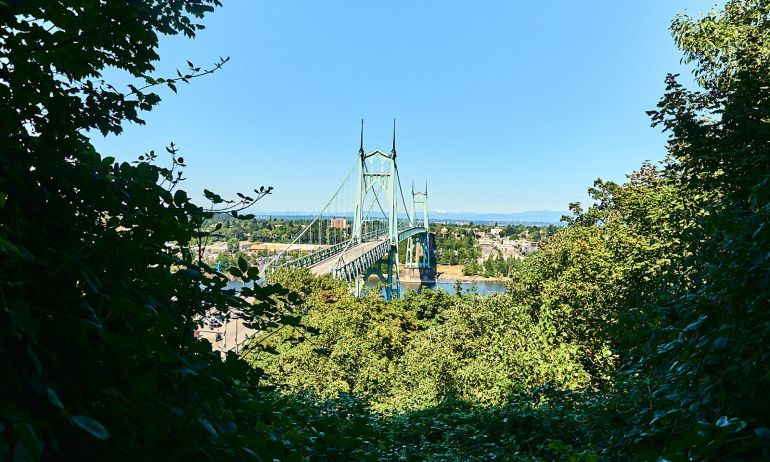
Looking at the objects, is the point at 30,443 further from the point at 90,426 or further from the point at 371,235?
the point at 371,235

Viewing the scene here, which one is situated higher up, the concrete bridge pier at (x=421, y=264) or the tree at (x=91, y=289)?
the tree at (x=91, y=289)

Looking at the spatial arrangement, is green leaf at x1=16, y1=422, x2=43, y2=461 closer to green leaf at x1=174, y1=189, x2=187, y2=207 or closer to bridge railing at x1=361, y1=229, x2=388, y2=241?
green leaf at x1=174, y1=189, x2=187, y2=207

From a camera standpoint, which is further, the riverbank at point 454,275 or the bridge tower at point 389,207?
the riverbank at point 454,275

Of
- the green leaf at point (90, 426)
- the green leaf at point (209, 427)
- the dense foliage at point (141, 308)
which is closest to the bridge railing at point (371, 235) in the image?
the dense foliage at point (141, 308)

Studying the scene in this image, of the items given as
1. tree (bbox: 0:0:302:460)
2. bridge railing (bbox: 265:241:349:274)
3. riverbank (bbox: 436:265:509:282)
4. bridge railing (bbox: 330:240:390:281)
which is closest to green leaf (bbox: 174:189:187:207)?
tree (bbox: 0:0:302:460)

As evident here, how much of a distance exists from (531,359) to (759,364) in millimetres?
5951

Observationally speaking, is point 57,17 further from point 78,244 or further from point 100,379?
point 100,379

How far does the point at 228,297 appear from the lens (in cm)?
96

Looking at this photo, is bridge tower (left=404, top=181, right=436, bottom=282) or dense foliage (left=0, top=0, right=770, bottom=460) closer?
dense foliage (left=0, top=0, right=770, bottom=460)

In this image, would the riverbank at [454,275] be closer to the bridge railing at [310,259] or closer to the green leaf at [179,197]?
the bridge railing at [310,259]

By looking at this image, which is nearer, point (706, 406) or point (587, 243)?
point (706, 406)

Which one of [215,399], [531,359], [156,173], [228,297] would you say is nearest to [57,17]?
[156,173]

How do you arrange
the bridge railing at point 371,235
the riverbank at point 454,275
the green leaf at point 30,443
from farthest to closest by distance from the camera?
the riverbank at point 454,275 < the bridge railing at point 371,235 < the green leaf at point 30,443

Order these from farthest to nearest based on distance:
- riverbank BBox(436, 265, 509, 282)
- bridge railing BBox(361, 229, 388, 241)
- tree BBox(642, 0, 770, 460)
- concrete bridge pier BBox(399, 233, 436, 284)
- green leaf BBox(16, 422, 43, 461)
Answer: riverbank BBox(436, 265, 509, 282) → concrete bridge pier BBox(399, 233, 436, 284) → bridge railing BBox(361, 229, 388, 241) → tree BBox(642, 0, 770, 460) → green leaf BBox(16, 422, 43, 461)
